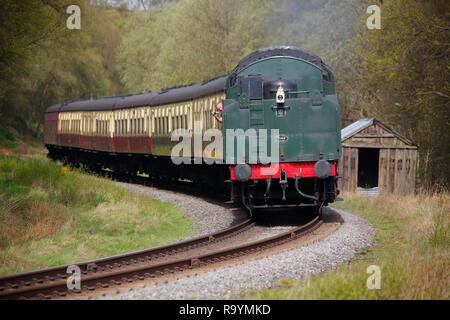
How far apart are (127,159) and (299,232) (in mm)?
16751

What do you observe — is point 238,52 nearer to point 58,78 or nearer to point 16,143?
point 58,78

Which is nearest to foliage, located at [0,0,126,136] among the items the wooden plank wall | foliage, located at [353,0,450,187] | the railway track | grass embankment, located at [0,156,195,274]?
grass embankment, located at [0,156,195,274]

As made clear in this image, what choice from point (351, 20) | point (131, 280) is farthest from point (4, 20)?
point (351, 20)

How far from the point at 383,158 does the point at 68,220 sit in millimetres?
10849

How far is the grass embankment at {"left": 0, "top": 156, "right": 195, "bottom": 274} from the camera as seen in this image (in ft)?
35.6

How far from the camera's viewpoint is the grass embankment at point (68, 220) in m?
10.9

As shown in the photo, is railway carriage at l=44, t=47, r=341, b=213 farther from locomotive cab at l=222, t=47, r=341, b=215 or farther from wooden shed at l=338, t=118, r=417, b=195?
wooden shed at l=338, t=118, r=417, b=195

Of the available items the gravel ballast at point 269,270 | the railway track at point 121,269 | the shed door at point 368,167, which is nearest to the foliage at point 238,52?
the shed door at point 368,167

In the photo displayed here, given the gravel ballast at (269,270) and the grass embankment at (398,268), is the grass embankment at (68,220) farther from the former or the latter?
the grass embankment at (398,268)

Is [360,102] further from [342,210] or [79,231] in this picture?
[79,231]

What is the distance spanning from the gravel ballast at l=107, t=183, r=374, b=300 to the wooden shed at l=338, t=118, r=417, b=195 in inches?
277

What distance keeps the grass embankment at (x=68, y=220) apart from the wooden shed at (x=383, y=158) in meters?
6.32
